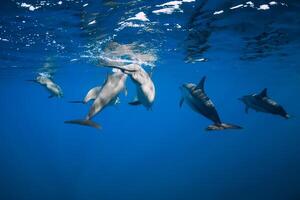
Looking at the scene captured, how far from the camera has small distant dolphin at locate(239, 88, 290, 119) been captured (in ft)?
26.0

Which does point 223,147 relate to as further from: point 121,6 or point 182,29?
point 121,6

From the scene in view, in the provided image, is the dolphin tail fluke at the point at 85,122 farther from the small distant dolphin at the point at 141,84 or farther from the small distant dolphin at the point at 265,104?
the small distant dolphin at the point at 265,104

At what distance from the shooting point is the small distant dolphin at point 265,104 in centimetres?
791

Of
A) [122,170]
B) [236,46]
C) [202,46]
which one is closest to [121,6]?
[202,46]

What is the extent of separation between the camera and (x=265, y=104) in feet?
26.9

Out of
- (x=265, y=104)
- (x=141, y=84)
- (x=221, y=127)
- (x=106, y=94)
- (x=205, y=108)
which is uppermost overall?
(x=141, y=84)

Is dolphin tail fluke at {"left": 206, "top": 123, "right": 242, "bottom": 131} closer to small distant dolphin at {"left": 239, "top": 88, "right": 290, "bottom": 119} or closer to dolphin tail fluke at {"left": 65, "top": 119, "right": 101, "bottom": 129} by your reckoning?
small distant dolphin at {"left": 239, "top": 88, "right": 290, "bottom": 119}

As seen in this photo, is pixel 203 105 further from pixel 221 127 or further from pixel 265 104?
pixel 265 104

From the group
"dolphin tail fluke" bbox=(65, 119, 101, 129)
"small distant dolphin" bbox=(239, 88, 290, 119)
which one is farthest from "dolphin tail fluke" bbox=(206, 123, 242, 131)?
"dolphin tail fluke" bbox=(65, 119, 101, 129)

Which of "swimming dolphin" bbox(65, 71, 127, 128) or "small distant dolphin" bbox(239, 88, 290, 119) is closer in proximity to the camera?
"swimming dolphin" bbox(65, 71, 127, 128)

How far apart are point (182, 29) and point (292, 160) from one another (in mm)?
37585

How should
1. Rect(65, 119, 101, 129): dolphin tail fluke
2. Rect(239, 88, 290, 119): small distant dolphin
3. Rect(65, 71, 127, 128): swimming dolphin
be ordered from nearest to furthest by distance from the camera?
Rect(65, 119, 101, 129): dolphin tail fluke < Rect(65, 71, 127, 128): swimming dolphin < Rect(239, 88, 290, 119): small distant dolphin

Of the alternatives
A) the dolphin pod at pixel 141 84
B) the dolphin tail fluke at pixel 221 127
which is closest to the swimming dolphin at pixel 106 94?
the dolphin pod at pixel 141 84

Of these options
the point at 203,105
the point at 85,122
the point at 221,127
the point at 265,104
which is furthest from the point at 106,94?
the point at 265,104
